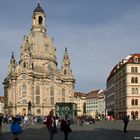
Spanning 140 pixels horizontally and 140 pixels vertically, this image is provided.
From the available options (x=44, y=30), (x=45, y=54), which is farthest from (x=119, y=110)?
(x=44, y=30)

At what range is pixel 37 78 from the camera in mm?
128250

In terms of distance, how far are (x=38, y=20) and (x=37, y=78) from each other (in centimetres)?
2615

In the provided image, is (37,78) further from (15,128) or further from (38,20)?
(15,128)

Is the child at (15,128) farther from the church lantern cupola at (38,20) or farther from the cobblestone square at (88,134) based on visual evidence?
the church lantern cupola at (38,20)

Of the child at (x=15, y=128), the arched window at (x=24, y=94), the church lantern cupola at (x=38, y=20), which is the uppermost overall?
the church lantern cupola at (x=38, y=20)

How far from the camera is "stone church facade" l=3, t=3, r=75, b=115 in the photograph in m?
124

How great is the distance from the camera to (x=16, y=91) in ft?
408

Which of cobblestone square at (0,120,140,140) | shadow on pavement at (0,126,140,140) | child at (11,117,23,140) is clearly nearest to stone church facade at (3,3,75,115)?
cobblestone square at (0,120,140,140)

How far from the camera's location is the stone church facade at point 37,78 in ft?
406

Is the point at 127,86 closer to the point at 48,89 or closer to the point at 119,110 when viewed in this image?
the point at 119,110

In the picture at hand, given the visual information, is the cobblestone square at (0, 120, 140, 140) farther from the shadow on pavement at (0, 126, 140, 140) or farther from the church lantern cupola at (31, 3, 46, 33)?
the church lantern cupola at (31, 3, 46, 33)

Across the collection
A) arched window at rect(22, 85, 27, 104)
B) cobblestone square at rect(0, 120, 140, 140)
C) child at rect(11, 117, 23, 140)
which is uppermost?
arched window at rect(22, 85, 27, 104)

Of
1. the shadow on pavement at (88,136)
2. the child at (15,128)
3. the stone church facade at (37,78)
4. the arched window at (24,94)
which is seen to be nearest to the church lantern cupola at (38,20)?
the stone church facade at (37,78)

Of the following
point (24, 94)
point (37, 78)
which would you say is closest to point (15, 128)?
point (24, 94)
